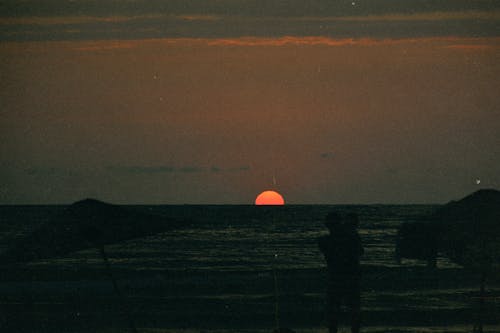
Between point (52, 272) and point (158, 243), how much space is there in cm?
2546

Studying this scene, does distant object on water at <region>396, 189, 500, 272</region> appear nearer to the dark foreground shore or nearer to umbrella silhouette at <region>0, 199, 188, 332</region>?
the dark foreground shore

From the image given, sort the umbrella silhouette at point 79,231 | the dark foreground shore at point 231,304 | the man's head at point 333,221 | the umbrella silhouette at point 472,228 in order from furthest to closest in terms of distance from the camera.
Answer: the dark foreground shore at point 231,304 < the man's head at point 333,221 < the umbrella silhouette at point 472,228 < the umbrella silhouette at point 79,231

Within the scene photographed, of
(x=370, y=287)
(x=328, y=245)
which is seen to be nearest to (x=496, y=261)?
Answer: (x=328, y=245)

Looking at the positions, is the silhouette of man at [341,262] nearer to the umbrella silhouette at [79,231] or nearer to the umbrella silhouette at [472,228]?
the umbrella silhouette at [472,228]

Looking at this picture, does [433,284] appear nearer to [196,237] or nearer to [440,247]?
[440,247]

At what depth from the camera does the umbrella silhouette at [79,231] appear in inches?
465

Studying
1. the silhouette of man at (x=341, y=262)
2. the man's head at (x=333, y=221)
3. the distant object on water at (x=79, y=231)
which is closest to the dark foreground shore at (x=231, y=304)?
the silhouette of man at (x=341, y=262)

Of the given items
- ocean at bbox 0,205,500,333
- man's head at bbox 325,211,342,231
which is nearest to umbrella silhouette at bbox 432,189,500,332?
man's head at bbox 325,211,342,231

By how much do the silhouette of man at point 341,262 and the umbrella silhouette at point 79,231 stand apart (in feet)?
9.13

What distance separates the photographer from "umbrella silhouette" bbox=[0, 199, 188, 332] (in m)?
11.8

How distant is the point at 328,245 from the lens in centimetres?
1300

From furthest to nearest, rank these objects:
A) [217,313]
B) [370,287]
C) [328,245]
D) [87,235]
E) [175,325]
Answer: [370,287] → [217,313] → [175,325] → [328,245] → [87,235]

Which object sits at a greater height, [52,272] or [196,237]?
[196,237]

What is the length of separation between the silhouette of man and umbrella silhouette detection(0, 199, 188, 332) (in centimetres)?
278
